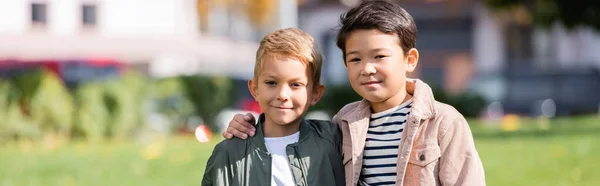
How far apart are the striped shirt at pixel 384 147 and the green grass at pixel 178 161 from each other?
12.8ft

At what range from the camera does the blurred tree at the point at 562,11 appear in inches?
487

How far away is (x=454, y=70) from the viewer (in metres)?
31.8

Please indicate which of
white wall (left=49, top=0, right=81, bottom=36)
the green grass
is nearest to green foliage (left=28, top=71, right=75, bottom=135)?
the green grass

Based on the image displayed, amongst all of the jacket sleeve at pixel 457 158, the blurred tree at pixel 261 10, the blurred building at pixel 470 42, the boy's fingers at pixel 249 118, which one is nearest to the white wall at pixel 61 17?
the blurred tree at pixel 261 10

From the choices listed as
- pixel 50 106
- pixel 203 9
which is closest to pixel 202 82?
pixel 50 106

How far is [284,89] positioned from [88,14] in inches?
993

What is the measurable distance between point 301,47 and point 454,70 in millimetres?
28944

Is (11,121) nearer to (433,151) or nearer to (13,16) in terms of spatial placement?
(433,151)

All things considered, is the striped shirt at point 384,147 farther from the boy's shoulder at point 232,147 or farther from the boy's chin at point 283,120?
the boy's shoulder at point 232,147

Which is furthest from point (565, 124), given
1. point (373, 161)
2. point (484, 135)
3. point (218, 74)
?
point (373, 161)

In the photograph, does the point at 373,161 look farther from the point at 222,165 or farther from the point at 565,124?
the point at 565,124

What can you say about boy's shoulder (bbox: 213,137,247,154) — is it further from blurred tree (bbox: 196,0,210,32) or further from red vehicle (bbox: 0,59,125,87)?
blurred tree (bbox: 196,0,210,32)

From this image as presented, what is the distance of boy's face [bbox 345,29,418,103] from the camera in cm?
332

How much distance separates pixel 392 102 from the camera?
343 centimetres
